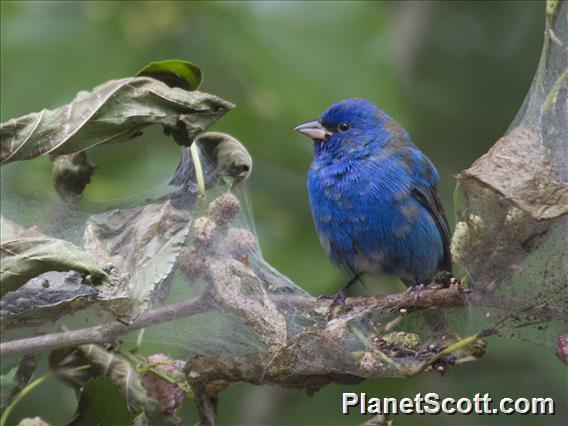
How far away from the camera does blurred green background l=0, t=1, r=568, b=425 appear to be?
451 cm

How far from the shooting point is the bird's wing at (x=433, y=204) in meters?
4.71

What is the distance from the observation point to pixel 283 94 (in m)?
4.46

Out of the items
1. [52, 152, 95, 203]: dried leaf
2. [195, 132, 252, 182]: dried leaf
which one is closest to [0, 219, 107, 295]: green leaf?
[52, 152, 95, 203]: dried leaf

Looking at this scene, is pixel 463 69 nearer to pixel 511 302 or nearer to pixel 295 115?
pixel 295 115

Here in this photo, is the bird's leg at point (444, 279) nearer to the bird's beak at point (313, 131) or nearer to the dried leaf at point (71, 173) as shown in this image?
the dried leaf at point (71, 173)

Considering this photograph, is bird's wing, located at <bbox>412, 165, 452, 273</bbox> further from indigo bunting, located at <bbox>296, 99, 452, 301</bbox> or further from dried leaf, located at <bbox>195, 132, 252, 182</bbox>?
dried leaf, located at <bbox>195, 132, 252, 182</bbox>

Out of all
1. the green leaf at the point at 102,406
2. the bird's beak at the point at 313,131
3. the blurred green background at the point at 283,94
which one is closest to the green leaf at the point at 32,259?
the green leaf at the point at 102,406

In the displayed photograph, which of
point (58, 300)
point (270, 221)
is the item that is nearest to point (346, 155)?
point (270, 221)

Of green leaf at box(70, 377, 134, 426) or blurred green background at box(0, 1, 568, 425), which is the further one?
blurred green background at box(0, 1, 568, 425)

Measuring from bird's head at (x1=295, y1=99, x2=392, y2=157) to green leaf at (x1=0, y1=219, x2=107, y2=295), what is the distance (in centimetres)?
226

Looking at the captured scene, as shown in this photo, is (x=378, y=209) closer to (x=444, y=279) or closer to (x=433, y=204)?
(x=433, y=204)

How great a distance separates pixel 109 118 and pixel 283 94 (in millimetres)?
1460

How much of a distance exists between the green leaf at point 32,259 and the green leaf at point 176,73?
2.20 ft

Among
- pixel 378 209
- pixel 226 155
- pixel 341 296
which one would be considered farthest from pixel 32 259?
pixel 378 209
